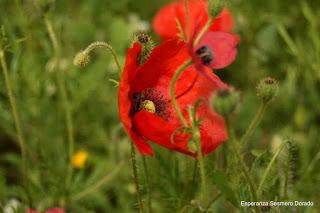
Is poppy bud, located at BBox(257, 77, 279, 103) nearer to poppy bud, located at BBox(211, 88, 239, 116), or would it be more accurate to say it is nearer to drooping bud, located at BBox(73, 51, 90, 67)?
poppy bud, located at BBox(211, 88, 239, 116)

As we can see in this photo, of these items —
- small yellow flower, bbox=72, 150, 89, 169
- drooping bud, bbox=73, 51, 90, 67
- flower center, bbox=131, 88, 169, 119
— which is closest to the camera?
drooping bud, bbox=73, 51, 90, 67

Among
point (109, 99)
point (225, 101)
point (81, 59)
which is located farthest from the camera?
point (109, 99)

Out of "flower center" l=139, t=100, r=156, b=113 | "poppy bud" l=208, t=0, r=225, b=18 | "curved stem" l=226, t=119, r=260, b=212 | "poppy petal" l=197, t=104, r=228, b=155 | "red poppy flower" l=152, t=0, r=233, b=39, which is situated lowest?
"curved stem" l=226, t=119, r=260, b=212

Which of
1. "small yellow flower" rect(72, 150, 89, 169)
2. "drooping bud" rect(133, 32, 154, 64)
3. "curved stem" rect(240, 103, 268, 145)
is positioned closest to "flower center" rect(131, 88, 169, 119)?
"drooping bud" rect(133, 32, 154, 64)

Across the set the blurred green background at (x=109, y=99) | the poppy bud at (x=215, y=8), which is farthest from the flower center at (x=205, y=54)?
the blurred green background at (x=109, y=99)

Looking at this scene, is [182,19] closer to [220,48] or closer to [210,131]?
[210,131]

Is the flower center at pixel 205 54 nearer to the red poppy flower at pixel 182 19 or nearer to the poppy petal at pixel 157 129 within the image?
the poppy petal at pixel 157 129

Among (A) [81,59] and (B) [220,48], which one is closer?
(B) [220,48]

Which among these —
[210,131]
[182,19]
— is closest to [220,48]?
[210,131]
